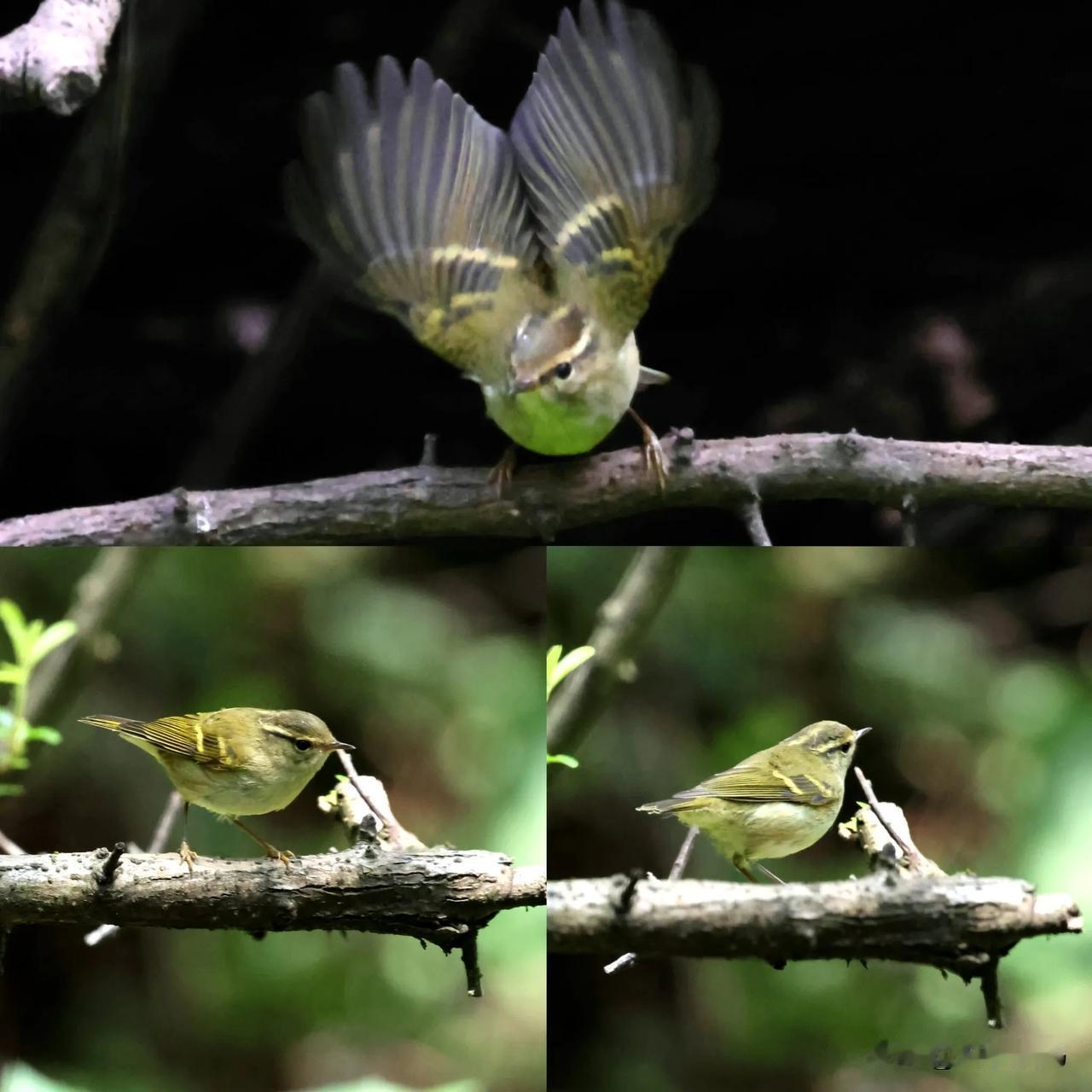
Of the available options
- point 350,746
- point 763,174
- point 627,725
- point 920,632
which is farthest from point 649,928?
point 763,174

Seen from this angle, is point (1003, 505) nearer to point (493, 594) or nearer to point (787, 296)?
point (787, 296)

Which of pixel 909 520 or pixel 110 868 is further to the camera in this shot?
pixel 909 520

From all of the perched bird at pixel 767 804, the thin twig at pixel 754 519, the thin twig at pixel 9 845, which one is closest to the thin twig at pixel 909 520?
the thin twig at pixel 754 519

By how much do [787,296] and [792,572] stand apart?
340 millimetres

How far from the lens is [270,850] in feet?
4.91

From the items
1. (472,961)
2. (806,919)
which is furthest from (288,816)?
(806,919)

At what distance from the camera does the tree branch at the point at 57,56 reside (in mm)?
1367

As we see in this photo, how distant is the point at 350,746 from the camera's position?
1542 millimetres

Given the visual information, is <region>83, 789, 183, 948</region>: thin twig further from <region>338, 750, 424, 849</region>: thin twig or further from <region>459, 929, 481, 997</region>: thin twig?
<region>459, 929, 481, 997</region>: thin twig

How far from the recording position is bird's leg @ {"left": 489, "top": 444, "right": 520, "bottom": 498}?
1490 mm

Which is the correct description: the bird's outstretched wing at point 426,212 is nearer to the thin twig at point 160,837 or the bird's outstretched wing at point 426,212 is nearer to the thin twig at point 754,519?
the thin twig at point 754,519

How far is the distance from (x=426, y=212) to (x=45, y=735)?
0.75 m

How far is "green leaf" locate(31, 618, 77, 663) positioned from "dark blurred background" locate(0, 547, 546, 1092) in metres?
0.02

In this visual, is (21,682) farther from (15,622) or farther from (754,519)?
(754,519)
